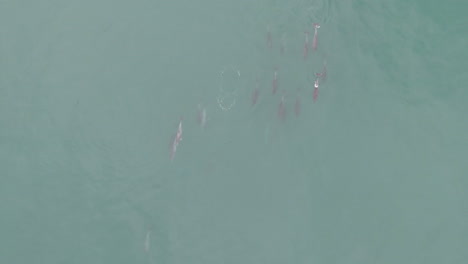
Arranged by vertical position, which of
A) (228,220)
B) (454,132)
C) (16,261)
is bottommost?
(16,261)

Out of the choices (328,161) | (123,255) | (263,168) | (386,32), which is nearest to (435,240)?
(328,161)

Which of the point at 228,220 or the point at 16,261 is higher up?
the point at 228,220

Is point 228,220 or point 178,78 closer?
point 228,220

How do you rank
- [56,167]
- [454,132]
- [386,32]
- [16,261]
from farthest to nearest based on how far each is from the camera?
[386,32]
[454,132]
[56,167]
[16,261]

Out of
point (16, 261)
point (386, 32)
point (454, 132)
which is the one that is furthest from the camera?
point (386, 32)

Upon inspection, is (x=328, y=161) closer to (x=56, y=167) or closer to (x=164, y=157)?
(x=164, y=157)

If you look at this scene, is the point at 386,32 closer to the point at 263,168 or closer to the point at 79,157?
the point at 263,168

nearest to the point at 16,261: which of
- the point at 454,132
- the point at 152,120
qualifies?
the point at 152,120
